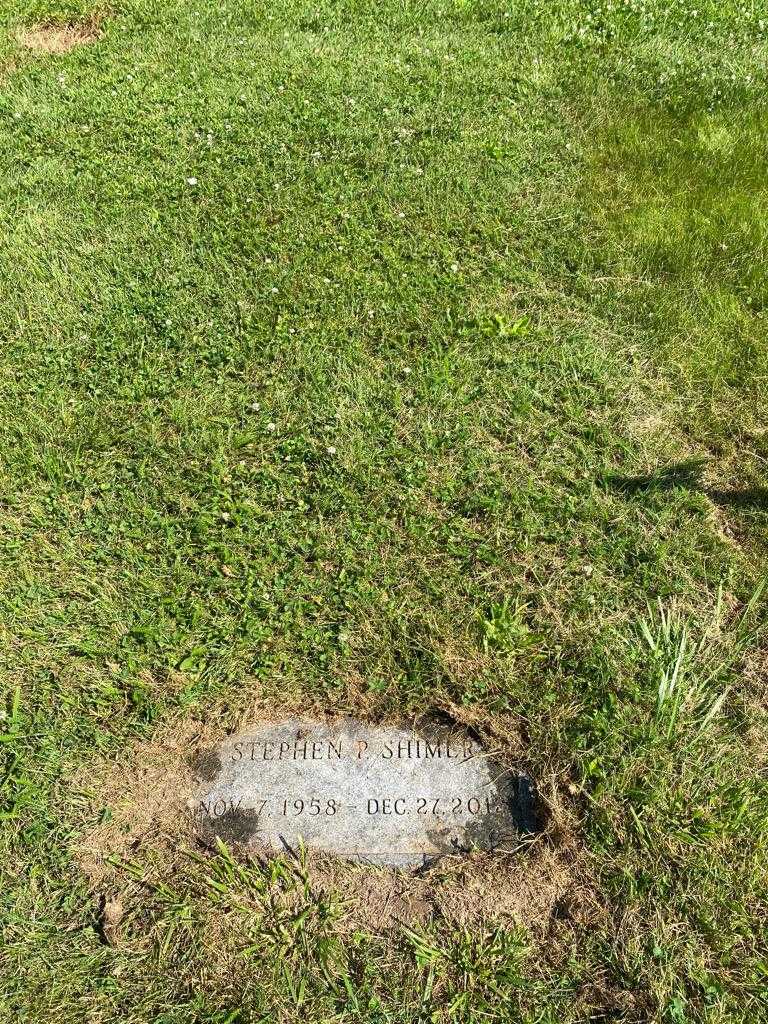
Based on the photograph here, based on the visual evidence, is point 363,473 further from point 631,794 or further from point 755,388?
point 755,388

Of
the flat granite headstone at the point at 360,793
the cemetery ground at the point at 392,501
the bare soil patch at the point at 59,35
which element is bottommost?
the flat granite headstone at the point at 360,793

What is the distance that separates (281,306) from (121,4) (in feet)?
14.0

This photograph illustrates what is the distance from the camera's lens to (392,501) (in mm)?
3336

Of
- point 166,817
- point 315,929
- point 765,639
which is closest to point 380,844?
point 315,929

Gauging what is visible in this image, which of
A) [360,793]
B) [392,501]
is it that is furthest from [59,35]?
[360,793]

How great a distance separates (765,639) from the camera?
9.48 ft

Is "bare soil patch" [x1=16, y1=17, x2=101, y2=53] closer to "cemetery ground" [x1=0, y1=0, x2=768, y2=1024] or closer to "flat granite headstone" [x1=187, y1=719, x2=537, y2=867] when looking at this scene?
"cemetery ground" [x1=0, y1=0, x2=768, y2=1024]

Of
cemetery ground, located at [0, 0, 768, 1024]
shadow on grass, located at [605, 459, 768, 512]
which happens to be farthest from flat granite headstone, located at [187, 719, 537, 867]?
shadow on grass, located at [605, 459, 768, 512]

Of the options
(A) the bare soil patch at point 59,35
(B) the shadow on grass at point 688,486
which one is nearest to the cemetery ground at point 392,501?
(B) the shadow on grass at point 688,486

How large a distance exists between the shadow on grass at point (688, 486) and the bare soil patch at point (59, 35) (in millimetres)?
5862

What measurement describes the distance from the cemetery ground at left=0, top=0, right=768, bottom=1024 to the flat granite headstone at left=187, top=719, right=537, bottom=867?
81 mm

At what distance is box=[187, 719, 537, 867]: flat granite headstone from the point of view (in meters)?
2.55

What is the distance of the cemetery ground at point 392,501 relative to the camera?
232 centimetres

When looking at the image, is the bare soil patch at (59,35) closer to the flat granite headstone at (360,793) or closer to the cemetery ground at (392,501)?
the cemetery ground at (392,501)
